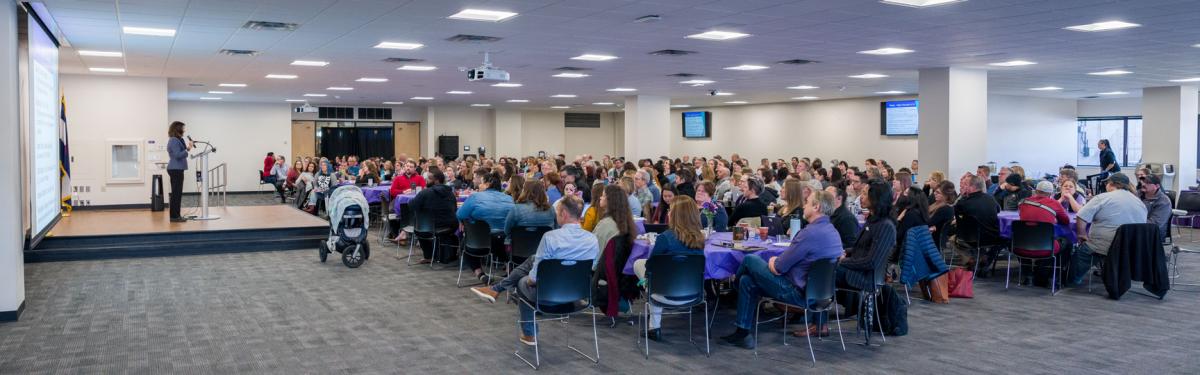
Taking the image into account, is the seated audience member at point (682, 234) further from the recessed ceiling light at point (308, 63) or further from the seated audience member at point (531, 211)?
the recessed ceiling light at point (308, 63)

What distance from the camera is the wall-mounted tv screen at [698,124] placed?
28141 mm

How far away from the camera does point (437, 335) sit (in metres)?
6.57

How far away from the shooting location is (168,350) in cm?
606

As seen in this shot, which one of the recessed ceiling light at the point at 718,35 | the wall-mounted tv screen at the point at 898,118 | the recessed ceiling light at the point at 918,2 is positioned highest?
the recessed ceiling light at the point at 718,35

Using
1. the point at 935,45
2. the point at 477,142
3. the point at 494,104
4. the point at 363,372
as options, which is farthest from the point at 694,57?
the point at 477,142

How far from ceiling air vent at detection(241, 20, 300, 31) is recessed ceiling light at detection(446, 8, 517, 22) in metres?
1.98

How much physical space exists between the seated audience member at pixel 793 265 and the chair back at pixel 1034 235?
3.69 m

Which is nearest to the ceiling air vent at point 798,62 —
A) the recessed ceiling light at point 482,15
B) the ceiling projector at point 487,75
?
the ceiling projector at point 487,75

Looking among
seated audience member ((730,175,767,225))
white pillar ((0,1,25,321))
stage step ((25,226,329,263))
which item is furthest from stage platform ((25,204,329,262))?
seated audience member ((730,175,767,225))

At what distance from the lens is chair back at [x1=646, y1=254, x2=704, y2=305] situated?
5.71m

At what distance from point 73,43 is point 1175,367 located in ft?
40.8

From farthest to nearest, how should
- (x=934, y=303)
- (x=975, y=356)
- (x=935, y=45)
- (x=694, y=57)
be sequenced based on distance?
1. (x=694, y=57)
2. (x=935, y=45)
3. (x=934, y=303)
4. (x=975, y=356)

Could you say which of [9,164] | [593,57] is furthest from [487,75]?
[9,164]

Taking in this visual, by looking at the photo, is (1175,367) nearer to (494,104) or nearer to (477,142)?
(494,104)
